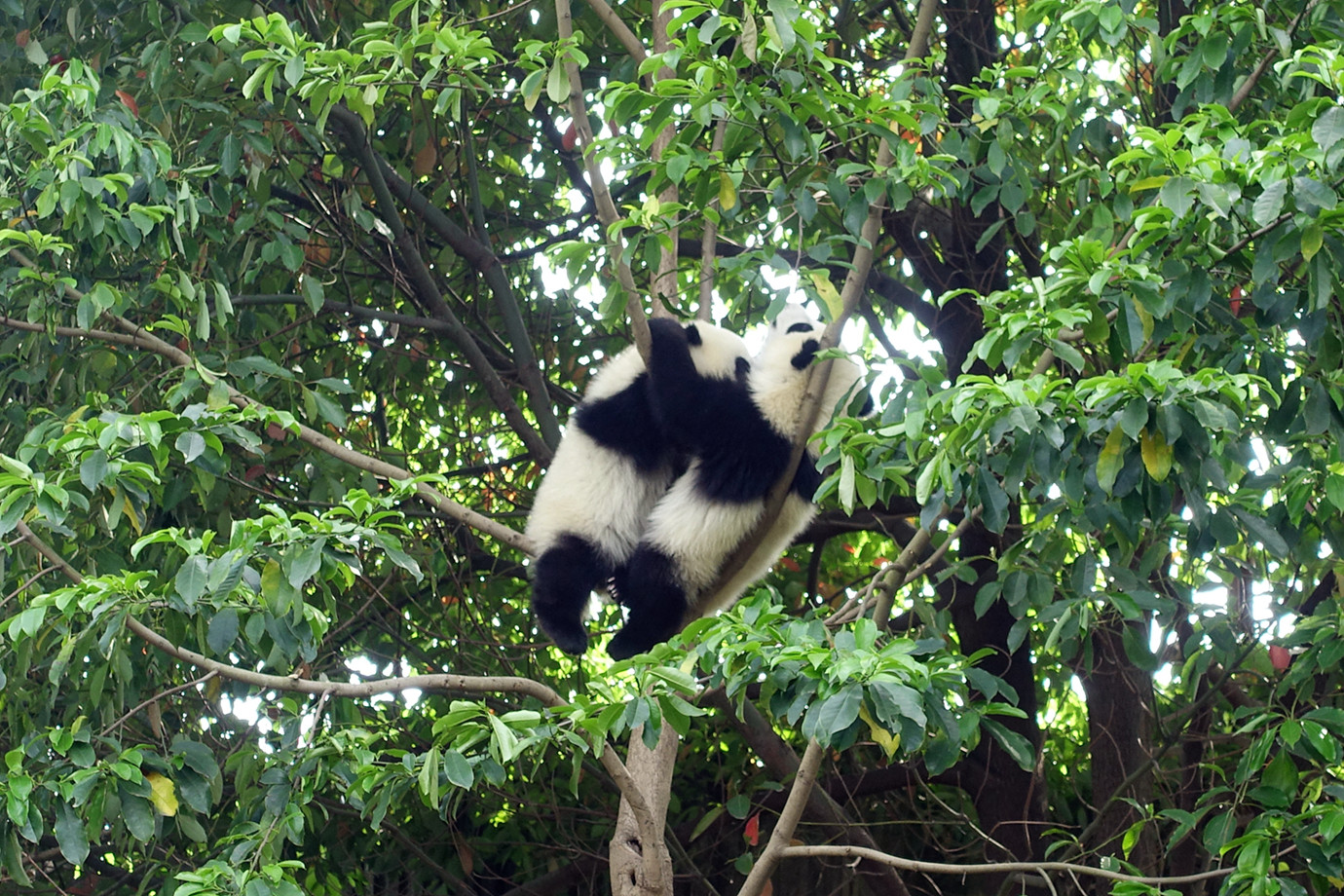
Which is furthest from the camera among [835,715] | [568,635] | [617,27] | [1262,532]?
[568,635]

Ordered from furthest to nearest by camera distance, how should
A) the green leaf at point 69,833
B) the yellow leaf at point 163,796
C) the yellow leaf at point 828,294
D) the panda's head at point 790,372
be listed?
the panda's head at point 790,372, the yellow leaf at point 828,294, the yellow leaf at point 163,796, the green leaf at point 69,833

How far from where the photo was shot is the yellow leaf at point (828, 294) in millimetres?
3205

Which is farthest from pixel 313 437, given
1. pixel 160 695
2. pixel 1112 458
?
pixel 1112 458

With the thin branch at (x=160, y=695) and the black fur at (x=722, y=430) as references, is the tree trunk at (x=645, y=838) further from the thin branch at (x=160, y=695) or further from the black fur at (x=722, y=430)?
the thin branch at (x=160, y=695)

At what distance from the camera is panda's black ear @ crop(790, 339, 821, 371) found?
13.3 feet

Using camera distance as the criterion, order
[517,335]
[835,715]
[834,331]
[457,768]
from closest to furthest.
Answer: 1. [835,715]
2. [457,768]
3. [834,331]
4. [517,335]

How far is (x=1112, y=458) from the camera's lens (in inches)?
99.7

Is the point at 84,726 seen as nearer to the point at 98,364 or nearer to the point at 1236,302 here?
the point at 98,364

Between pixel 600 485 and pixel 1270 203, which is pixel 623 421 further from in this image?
pixel 1270 203

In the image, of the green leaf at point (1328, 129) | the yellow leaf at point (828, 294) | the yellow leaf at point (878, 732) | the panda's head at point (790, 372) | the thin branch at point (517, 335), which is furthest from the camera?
the thin branch at point (517, 335)

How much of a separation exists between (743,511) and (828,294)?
923mm

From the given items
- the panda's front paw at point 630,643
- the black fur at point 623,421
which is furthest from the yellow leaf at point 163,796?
the black fur at point 623,421

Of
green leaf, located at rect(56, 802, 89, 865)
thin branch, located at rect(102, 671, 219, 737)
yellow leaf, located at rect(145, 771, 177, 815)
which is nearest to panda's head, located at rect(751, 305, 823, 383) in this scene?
thin branch, located at rect(102, 671, 219, 737)

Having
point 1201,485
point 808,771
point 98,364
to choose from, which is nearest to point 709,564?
point 808,771
